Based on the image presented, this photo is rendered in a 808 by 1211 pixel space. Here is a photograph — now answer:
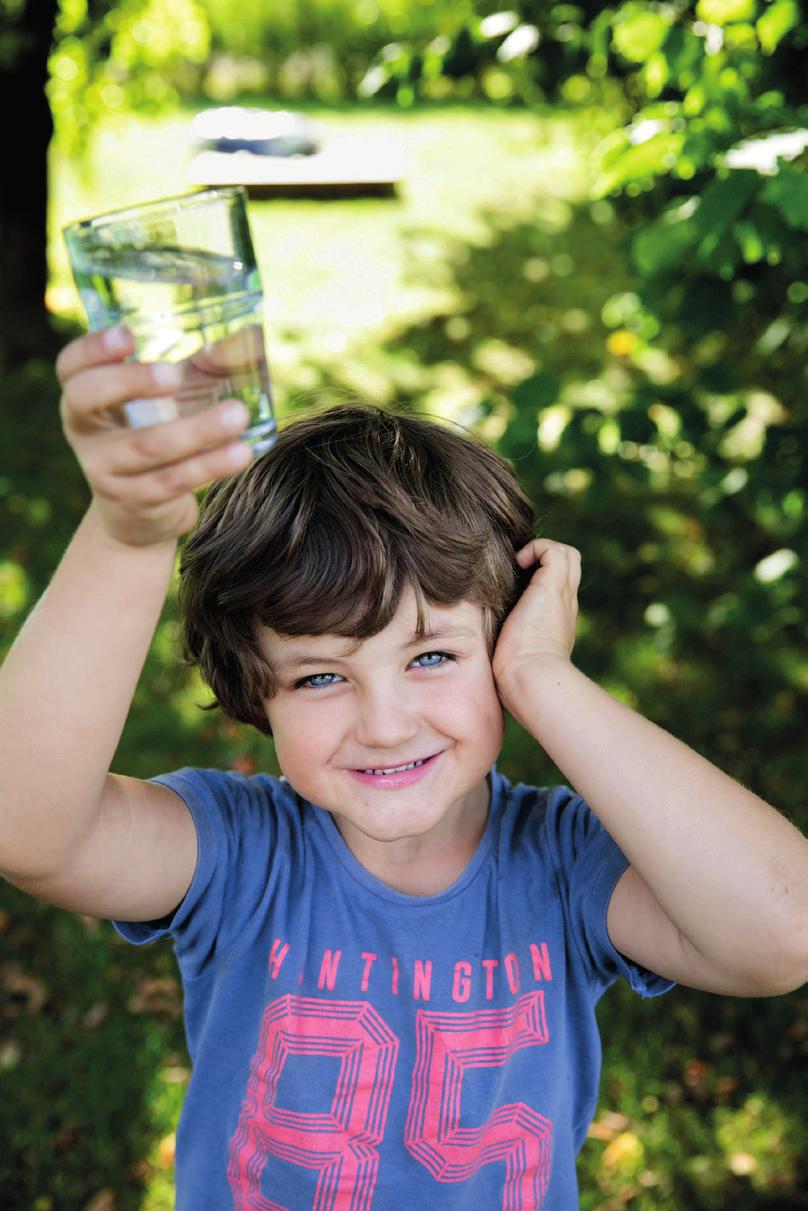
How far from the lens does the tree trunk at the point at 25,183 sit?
278 inches

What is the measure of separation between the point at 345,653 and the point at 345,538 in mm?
158

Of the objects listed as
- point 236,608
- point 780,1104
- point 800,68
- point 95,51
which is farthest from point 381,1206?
point 95,51

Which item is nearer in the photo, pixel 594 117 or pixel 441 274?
pixel 594 117

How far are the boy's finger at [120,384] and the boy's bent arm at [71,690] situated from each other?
0.56ft

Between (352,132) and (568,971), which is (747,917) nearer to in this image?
(568,971)

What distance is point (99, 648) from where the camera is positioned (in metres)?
1.31

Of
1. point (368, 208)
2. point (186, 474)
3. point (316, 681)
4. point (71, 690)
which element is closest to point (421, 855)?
point (316, 681)

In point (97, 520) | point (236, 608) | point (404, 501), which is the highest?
point (97, 520)

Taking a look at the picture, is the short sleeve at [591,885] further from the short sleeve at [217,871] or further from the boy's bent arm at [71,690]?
the boy's bent arm at [71,690]

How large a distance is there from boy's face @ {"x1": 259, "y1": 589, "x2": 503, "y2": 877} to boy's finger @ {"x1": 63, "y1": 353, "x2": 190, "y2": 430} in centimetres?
59

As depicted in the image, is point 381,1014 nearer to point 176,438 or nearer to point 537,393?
point 176,438

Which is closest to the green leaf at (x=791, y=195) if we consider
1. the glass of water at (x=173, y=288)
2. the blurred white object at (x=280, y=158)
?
the glass of water at (x=173, y=288)

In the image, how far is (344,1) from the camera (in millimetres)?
18484

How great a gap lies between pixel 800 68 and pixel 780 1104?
8.45ft
